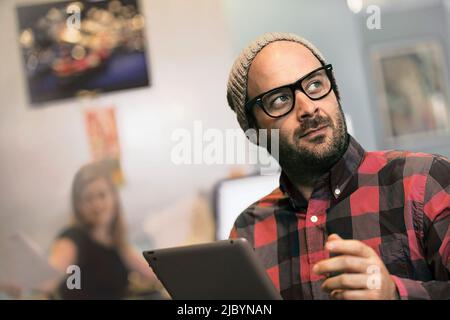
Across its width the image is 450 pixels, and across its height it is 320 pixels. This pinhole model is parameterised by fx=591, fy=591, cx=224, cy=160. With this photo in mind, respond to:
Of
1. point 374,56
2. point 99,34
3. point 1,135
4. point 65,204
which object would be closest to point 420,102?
point 374,56

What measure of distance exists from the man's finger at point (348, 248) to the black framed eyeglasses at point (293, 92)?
0.33 m

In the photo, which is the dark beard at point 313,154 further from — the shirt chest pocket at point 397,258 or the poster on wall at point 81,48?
the poster on wall at point 81,48

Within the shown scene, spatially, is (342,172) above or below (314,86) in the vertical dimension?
below

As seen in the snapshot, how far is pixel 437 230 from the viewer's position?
2.75 ft

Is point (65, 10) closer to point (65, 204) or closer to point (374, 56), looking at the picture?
point (65, 204)

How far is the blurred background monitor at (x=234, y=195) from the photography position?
163cm

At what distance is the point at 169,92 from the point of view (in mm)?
1883

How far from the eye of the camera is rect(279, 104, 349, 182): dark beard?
952 mm

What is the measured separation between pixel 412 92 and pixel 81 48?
1056mm

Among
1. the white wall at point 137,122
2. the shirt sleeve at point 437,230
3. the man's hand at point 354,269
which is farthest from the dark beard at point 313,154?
the white wall at point 137,122

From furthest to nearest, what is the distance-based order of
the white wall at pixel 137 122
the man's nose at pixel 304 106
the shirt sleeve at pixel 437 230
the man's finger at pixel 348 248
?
the white wall at pixel 137 122, the man's nose at pixel 304 106, the shirt sleeve at pixel 437 230, the man's finger at pixel 348 248

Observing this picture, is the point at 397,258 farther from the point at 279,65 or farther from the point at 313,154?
the point at 279,65

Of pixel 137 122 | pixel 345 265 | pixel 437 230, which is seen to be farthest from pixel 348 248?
pixel 137 122

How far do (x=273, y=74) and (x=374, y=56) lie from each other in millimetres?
816
